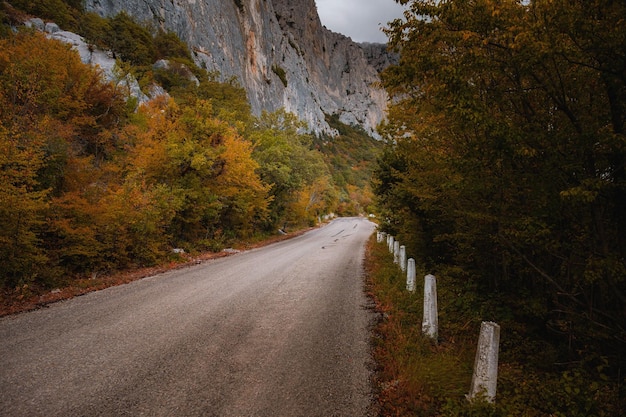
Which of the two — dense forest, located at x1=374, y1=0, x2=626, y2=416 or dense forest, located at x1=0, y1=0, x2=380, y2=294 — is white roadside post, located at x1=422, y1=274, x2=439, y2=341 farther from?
dense forest, located at x1=0, y1=0, x2=380, y2=294

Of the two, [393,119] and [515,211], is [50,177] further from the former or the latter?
[515,211]

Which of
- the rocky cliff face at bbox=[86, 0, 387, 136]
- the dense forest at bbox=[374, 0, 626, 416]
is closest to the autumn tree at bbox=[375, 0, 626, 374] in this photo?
the dense forest at bbox=[374, 0, 626, 416]

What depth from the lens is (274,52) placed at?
3009 inches

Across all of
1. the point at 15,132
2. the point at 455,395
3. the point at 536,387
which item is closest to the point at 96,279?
the point at 15,132

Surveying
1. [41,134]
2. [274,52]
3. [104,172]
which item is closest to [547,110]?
[41,134]

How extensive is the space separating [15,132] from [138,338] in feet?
21.1

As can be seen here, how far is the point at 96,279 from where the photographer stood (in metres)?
8.09

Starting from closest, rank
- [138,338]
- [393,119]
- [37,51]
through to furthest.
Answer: [138,338]
[393,119]
[37,51]

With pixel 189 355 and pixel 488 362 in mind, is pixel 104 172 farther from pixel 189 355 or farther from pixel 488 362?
pixel 488 362

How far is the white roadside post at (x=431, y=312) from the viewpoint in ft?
14.7

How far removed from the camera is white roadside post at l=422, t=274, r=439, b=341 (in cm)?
449

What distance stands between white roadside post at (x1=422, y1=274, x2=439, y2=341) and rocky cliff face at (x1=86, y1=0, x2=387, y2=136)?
3.29 m

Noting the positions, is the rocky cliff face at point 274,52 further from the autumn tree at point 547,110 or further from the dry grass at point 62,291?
the dry grass at point 62,291

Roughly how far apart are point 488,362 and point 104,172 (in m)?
11.1
